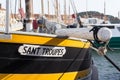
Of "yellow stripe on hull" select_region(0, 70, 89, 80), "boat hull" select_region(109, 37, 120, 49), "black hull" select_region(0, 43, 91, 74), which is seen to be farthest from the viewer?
"boat hull" select_region(109, 37, 120, 49)

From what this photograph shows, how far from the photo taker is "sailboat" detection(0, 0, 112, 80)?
8.26 meters

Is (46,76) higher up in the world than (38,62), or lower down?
lower down

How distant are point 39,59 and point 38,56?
8 cm

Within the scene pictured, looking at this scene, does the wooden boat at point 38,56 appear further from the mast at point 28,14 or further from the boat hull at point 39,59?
the mast at point 28,14

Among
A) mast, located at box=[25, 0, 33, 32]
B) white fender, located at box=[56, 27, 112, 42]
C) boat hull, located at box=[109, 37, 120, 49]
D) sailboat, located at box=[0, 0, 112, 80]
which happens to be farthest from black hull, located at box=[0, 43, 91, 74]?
boat hull, located at box=[109, 37, 120, 49]

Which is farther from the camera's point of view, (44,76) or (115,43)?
(115,43)

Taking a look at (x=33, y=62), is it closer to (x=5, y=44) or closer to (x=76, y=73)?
(x=5, y=44)

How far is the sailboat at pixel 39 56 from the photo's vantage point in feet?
27.1

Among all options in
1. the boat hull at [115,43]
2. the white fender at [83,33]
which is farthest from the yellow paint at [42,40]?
the boat hull at [115,43]

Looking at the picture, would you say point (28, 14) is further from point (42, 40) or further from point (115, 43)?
point (115, 43)

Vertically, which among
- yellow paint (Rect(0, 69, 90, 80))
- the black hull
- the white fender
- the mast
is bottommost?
yellow paint (Rect(0, 69, 90, 80))

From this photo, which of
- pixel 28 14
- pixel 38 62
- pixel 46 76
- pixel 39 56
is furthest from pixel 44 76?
pixel 28 14

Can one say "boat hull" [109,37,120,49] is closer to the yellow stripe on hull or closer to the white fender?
the yellow stripe on hull

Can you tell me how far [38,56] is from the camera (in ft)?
28.1
